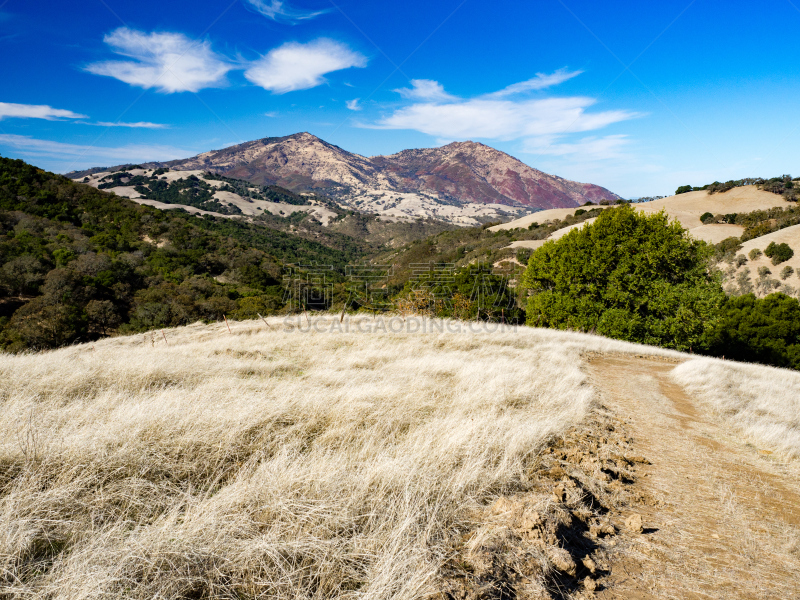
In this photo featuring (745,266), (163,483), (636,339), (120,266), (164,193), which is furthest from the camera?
(164,193)

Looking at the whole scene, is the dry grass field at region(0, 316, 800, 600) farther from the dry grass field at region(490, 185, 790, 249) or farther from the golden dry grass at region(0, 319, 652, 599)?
the dry grass field at region(490, 185, 790, 249)

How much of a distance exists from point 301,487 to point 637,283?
20.6 meters

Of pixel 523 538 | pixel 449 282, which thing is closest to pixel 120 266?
pixel 449 282

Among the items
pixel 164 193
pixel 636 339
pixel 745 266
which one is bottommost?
pixel 636 339

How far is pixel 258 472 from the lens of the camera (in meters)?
3.18

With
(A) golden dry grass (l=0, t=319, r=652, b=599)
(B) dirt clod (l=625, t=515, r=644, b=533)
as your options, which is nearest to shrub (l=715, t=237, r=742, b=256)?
(A) golden dry grass (l=0, t=319, r=652, b=599)

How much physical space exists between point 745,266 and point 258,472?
54456 millimetres

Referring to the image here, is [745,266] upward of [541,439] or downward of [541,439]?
upward

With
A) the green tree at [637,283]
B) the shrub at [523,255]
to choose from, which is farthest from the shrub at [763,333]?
the shrub at [523,255]

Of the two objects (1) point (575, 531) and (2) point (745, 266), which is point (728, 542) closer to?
(1) point (575, 531)

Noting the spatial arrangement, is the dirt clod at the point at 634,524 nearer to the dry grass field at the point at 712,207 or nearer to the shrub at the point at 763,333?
the shrub at the point at 763,333

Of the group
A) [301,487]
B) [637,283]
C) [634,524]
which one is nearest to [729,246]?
[637,283]

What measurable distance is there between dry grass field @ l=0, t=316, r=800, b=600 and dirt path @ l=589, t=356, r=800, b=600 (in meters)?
0.16

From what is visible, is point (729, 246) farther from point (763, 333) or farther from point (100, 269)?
point (100, 269)
